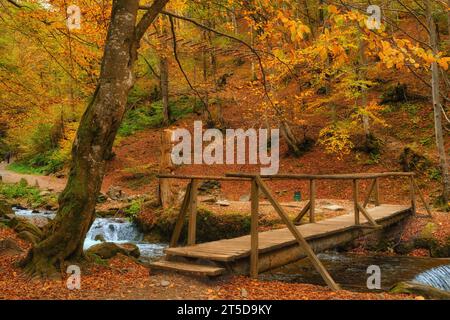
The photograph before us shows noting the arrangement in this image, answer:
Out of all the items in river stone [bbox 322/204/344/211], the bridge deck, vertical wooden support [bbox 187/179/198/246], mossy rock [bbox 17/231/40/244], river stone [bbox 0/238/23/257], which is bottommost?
mossy rock [bbox 17/231/40/244]

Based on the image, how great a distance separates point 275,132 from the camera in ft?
80.6

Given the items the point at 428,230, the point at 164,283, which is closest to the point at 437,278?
the point at 428,230

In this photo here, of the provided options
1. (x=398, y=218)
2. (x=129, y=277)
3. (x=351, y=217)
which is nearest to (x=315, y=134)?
(x=398, y=218)

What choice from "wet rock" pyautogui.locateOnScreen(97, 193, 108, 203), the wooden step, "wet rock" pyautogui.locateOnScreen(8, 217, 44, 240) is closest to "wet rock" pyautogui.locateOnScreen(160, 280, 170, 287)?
the wooden step

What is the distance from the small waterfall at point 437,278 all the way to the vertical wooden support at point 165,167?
844cm

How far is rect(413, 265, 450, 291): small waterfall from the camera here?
880cm

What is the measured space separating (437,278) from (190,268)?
20.3 feet

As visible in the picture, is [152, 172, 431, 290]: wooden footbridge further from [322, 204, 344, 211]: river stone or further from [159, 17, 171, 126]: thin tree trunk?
[159, 17, 171, 126]: thin tree trunk

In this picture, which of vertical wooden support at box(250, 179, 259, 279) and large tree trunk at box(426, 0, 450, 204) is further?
large tree trunk at box(426, 0, 450, 204)

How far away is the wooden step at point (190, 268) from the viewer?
5.80m

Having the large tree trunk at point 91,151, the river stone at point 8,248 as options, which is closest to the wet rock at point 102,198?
the river stone at point 8,248

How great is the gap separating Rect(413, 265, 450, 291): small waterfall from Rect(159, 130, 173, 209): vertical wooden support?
27.7 ft
